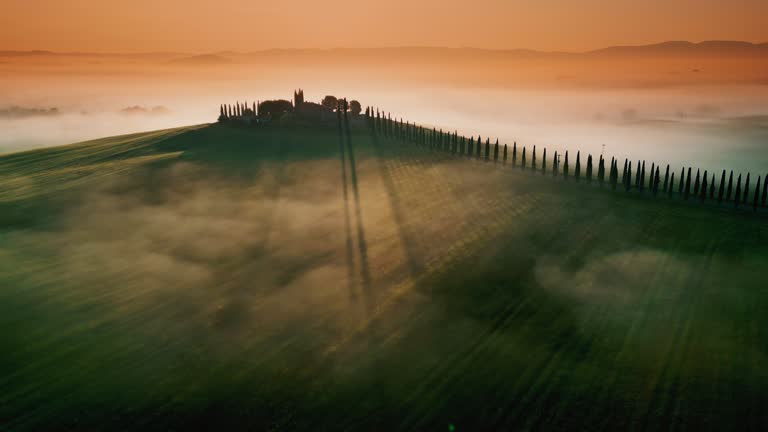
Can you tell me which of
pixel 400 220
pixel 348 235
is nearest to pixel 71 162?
pixel 348 235

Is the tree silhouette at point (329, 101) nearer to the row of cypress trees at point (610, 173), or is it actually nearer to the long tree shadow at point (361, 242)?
the row of cypress trees at point (610, 173)

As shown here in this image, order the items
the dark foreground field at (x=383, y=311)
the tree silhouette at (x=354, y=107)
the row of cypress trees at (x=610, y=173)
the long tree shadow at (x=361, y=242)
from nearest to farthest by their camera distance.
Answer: the dark foreground field at (x=383, y=311) → the long tree shadow at (x=361, y=242) → the row of cypress trees at (x=610, y=173) → the tree silhouette at (x=354, y=107)

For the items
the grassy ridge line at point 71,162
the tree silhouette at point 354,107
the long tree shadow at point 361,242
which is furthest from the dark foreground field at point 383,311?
the tree silhouette at point 354,107

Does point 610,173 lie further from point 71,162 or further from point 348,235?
point 71,162

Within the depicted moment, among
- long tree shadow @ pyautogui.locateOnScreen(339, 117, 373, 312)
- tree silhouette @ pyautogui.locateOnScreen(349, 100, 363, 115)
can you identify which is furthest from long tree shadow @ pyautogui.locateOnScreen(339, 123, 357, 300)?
tree silhouette @ pyautogui.locateOnScreen(349, 100, 363, 115)

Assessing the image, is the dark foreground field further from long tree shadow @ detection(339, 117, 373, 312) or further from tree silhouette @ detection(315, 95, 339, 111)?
tree silhouette @ detection(315, 95, 339, 111)
